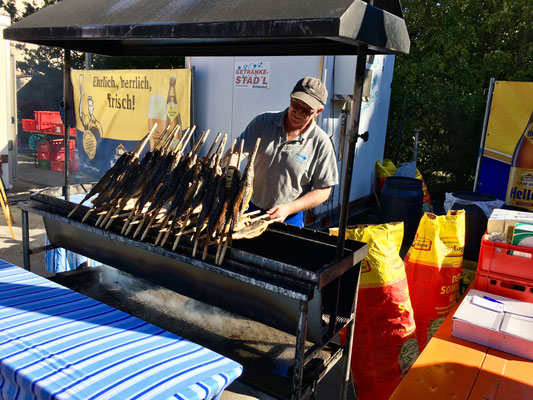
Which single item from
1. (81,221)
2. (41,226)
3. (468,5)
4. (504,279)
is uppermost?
(468,5)

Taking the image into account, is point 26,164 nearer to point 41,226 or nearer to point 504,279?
point 41,226

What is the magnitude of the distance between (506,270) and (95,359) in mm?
2497

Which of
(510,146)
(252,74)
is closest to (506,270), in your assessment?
(252,74)

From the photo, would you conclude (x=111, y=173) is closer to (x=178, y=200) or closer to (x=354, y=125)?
(x=178, y=200)

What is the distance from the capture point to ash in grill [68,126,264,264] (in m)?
2.37

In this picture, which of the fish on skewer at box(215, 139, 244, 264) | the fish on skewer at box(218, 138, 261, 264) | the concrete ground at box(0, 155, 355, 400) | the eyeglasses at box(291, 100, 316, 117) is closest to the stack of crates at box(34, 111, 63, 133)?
the concrete ground at box(0, 155, 355, 400)

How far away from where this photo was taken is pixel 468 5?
1132 cm

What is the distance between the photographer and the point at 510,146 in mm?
6977

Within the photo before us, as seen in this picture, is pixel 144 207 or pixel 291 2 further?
pixel 144 207

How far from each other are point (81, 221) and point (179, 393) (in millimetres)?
1602

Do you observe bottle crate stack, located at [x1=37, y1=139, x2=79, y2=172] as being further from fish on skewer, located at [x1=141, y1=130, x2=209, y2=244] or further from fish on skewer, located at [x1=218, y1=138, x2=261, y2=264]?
fish on skewer, located at [x1=218, y1=138, x2=261, y2=264]

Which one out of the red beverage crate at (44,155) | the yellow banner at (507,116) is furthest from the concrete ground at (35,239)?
the yellow banner at (507,116)

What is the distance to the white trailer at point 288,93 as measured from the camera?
236 inches

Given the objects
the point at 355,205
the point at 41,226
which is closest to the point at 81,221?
the point at 41,226
